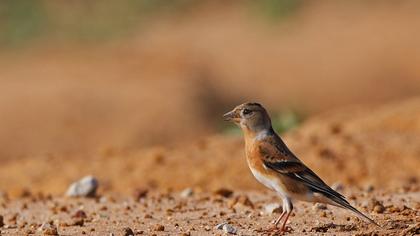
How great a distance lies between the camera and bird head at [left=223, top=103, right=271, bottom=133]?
938 centimetres

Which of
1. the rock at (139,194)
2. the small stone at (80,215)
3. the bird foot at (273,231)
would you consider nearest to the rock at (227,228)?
the bird foot at (273,231)

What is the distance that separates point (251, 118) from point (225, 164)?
4676 millimetres

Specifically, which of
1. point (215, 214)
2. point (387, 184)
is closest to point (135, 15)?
point (387, 184)

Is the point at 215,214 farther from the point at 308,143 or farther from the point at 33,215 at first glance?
the point at 308,143

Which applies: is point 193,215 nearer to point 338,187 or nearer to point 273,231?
point 273,231

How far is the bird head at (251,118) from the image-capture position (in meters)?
9.38

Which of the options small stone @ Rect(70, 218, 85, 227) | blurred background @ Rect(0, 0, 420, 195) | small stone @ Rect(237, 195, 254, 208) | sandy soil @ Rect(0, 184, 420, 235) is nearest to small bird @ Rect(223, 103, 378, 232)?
sandy soil @ Rect(0, 184, 420, 235)

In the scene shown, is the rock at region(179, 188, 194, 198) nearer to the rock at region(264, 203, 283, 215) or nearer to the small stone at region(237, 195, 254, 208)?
the small stone at region(237, 195, 254, 208)

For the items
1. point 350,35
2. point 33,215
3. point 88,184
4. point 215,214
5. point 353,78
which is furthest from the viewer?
point 350,35

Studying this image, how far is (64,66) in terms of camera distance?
2756 cm

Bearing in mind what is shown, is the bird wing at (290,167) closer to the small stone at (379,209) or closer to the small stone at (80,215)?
the small stone at (379,209)

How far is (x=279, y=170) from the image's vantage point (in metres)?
8.86

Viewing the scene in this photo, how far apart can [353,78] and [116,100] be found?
249 inches

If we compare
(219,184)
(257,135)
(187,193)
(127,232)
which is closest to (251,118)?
(257,135)
